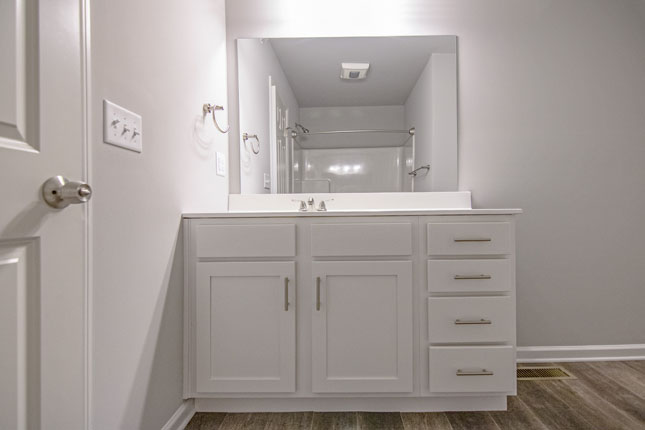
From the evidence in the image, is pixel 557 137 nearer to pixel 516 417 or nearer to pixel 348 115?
pixel 348 115

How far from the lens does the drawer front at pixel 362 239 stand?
5.26 ft

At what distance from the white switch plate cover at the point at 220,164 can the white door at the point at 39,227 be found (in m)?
1.13

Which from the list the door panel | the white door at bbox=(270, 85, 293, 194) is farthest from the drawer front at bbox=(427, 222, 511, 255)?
the door panel

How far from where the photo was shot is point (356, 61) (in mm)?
2229

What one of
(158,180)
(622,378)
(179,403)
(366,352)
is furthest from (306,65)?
(622,378)

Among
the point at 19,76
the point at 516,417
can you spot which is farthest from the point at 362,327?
the point at 19,76

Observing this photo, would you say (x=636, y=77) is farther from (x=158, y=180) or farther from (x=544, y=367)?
(x=158, y=180)

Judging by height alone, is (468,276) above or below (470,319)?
above

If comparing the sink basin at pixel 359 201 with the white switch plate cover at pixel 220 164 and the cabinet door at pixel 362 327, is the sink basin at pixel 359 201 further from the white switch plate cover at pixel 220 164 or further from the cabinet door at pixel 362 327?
the cabinet door at pixel 362 327

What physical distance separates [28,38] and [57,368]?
24.0 inches

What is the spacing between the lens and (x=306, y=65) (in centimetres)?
223

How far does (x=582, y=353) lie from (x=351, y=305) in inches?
59.5

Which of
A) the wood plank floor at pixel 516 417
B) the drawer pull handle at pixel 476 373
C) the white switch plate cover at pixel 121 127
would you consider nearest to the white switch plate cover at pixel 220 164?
the white switch plate cover at pixel 121 127

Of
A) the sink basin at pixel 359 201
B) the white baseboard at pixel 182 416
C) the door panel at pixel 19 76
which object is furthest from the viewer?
the sink basin at pixel 359 201
